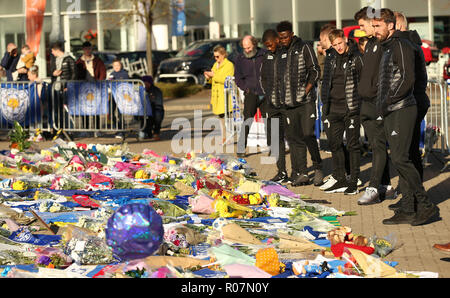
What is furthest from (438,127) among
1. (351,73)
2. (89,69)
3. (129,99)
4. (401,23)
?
(89,69)

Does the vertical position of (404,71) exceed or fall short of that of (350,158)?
it exceeds it

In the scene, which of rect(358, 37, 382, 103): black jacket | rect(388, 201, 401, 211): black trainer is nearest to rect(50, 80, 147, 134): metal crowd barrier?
rect(358, 37, 382, 103): black jacket

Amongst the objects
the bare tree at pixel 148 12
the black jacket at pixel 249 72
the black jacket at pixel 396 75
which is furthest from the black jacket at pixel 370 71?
the bare tree at pixel 148 12

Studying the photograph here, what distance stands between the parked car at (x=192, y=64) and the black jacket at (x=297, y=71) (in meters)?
21.8

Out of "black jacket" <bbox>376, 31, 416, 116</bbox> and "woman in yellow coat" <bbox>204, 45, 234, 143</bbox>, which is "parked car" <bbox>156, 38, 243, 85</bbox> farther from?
"black jacket" <bbox>376, 31, 416, 116</bbox>

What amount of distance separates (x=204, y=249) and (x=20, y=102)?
11528mm

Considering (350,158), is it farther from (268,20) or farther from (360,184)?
(268,20)

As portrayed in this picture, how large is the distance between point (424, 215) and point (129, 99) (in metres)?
9.73

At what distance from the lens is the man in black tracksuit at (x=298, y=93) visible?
41.5 feet

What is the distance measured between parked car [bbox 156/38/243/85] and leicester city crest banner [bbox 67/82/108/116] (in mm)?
15967

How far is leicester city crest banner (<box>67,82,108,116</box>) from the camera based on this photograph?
18.8 meters

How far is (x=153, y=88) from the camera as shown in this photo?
19.4 metres

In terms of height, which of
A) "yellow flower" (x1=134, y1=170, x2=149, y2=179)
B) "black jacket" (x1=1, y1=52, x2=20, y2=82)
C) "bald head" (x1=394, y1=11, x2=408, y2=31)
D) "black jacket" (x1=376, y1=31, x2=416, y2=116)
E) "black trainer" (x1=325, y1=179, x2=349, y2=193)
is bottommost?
"black trainer" (x1=325, y1=179, x2=349, y2=193)
